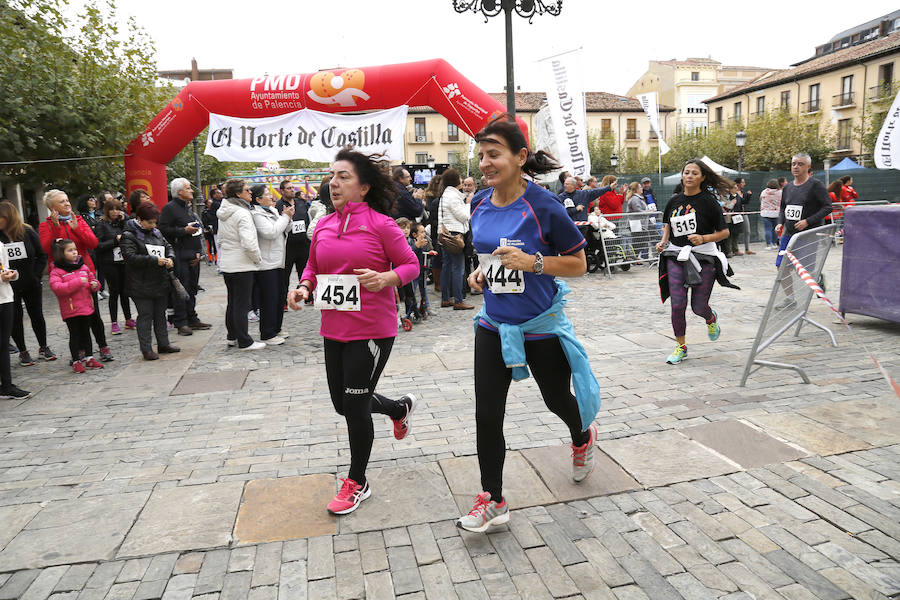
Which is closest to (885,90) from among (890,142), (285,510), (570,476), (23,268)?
(890,142)

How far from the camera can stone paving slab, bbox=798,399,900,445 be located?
4.06m

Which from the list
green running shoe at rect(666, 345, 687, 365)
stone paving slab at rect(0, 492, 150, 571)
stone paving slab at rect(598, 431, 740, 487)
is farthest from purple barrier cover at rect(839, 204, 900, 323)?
stone paving slab at rect(0, 492, 150, 571)

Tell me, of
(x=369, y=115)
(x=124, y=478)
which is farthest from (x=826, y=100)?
(x=124, y=478)

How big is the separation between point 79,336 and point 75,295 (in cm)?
49

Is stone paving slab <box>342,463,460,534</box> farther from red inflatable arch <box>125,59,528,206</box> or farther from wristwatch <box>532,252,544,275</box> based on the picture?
red inflatable arch <box>125,59,528,206</box>

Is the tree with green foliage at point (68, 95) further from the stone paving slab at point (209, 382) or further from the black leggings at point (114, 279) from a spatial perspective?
the stone paving slab at point (209, 382)

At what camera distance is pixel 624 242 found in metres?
14.0

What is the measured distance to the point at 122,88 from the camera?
14766 mm

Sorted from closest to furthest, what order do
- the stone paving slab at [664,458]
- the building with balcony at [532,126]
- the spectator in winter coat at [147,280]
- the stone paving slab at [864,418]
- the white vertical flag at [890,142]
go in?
the stone paving slab at [664,458] → the stone paving slab at [864,418] → the spectator in winter coat at [147,280] → the white vertical flag at [890,142] → the building with balcony at [532,126]

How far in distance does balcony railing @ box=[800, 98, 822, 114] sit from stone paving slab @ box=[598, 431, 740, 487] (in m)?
52.7

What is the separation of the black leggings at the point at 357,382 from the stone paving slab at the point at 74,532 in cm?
120

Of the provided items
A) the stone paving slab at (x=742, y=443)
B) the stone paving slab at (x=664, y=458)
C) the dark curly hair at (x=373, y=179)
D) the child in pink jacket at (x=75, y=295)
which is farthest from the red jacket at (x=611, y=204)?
the dark curly hair at (x=373, y=179)

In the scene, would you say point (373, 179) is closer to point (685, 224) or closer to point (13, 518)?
point (13, 518)

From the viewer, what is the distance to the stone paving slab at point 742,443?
379cm
